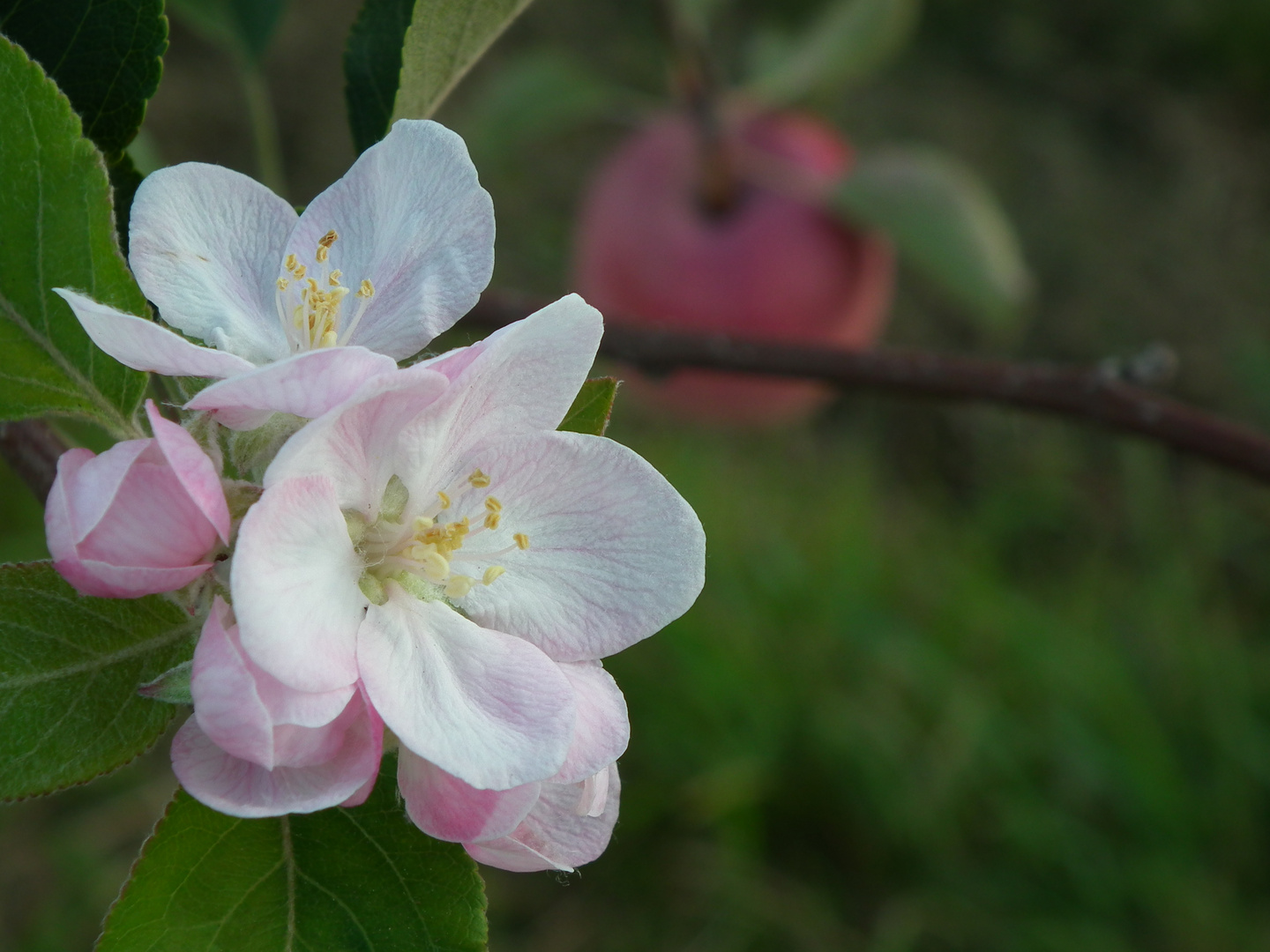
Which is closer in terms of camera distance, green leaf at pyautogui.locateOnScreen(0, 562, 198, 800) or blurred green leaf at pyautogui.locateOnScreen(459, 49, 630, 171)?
green leaf at pyautogui.locateOnScreen(0, 562, 198, 800)

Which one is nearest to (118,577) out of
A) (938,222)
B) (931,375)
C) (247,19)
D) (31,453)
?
(31,453)

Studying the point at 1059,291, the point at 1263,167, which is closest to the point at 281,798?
the point at 1059,291

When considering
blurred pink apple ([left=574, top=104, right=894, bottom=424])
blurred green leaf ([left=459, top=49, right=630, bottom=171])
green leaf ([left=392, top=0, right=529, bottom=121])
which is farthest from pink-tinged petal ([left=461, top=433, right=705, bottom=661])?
blurred green leaf ([left=459, top=49, right=630, bottom=171])

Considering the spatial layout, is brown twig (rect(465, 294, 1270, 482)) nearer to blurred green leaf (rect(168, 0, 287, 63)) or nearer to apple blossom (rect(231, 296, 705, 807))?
blurred green leaf (rect(168, 0, 287, 63))

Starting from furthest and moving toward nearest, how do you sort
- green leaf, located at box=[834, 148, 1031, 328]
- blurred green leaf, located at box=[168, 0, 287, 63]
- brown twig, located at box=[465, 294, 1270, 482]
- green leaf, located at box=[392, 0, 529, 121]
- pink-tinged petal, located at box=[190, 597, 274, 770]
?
green leaf, located at box=[834, 148, 1031, 328], brown twig, located at box=[465, 294, 1270, 482], blurred green leaf, located at box=[168, 0, 287, 63], green leaf, located at box=[392, 0, 529, 121], pink-tinged petal, located at box=[190, 597, 274, 770]

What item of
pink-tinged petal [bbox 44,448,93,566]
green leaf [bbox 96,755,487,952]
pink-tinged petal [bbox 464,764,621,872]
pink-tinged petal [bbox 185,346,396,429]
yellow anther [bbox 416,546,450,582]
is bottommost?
green leaf [bbox 96,755,487,952]

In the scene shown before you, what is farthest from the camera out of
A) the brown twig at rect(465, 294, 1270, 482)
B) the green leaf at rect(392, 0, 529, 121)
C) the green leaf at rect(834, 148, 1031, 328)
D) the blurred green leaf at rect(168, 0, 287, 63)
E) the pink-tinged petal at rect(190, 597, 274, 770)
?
the green leaf at rect(834, 148, 1031, 328)

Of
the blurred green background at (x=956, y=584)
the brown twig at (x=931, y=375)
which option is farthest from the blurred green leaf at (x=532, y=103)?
the brown twig at (x=931, y=375)
